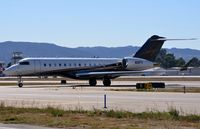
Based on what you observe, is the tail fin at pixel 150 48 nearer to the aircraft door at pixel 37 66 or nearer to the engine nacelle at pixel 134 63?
the engine nacelle at pixel 134 63

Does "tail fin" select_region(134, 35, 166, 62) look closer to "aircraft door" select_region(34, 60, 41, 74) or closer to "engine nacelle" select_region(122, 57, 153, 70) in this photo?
"engine nacelle" select_region(122, 57, 153, 70)

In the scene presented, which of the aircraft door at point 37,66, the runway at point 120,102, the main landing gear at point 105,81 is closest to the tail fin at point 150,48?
the main landing gear at point 105,81

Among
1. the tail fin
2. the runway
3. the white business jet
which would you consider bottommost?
the runway

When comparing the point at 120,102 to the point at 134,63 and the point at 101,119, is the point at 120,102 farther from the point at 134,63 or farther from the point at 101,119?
the point at 134,63

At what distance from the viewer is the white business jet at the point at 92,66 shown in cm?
6344

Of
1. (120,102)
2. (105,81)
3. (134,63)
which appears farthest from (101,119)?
(134,63)

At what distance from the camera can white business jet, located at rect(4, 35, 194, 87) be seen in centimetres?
6344

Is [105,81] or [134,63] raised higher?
[134,63]

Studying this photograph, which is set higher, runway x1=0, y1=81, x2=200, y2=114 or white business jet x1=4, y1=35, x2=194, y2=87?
white business jet x1=4, y1=35, x2=194, y2=87

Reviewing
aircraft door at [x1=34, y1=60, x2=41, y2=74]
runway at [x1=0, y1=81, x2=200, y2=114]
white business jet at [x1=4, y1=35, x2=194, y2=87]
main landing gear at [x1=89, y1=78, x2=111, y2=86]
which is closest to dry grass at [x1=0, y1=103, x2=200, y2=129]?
runway at [x1=0, y1=81, x2=200, y2=114]

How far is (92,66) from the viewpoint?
218 ft

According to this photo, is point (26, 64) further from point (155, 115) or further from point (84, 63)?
point (155, 115)

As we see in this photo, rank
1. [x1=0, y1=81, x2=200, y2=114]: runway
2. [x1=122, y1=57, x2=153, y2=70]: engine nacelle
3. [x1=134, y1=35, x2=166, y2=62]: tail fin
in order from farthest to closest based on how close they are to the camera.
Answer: [x1=134, y1=35, x2=166, y2=62]: tail fin
[x1=122, y1=57, x2=153, y2=70]: engine nacelle
[x1=0, y1=81, x2=200, y2=114]: runway

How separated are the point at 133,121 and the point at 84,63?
150 ft
